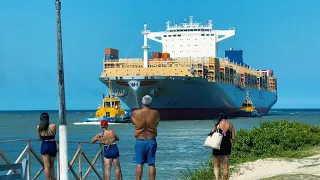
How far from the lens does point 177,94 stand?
7088 cm

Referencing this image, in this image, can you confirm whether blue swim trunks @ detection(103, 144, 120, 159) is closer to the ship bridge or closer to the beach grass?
the beach grass

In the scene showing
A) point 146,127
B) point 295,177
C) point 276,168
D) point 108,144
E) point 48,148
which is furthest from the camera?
point 276,168

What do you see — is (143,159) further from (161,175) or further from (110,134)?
(161,175)

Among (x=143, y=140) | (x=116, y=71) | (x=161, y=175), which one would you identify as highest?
(x=116, y=71)

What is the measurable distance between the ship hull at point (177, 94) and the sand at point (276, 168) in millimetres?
49514

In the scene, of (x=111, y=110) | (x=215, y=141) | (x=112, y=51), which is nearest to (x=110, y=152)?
(x=215, y=141)

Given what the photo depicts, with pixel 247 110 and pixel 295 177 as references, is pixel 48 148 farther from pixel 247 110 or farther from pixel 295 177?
pixel 247 110

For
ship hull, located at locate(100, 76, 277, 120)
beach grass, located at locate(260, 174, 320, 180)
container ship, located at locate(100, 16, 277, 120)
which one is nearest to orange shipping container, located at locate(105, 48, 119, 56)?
container ship, located at locate(100, 16, 277, 120)

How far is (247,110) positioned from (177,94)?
81.8ft

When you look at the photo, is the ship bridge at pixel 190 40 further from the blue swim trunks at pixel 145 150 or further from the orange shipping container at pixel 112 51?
the blue swim trunks at pixel 145 150

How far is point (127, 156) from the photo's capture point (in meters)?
30.1

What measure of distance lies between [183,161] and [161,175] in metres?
5.42

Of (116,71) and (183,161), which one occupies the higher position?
(116,71)

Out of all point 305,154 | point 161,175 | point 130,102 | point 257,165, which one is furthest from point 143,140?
point 130,102
